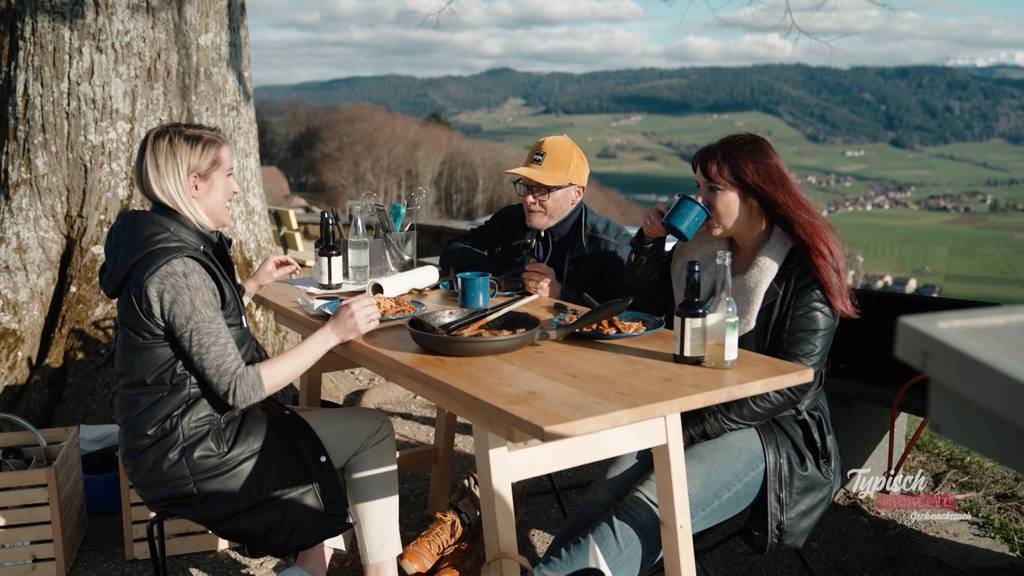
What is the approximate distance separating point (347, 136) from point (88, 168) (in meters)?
36.1

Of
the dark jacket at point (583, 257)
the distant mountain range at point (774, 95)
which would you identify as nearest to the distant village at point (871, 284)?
the dark jacket at point (583, 257)

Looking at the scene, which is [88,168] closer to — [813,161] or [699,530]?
[699,530]

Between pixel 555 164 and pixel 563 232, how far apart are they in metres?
Result: 0.28

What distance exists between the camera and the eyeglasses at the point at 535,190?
11.5 feet

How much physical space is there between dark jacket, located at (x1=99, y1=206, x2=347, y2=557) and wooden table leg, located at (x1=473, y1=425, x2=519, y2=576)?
0.44m

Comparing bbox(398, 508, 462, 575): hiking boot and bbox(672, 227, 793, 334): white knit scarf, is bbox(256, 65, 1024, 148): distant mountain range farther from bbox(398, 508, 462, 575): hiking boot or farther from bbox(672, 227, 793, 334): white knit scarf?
bbox(398, 508, 462, 575): hiking boot

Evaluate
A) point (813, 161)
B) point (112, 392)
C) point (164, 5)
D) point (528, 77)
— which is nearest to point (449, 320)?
point (112, 392)

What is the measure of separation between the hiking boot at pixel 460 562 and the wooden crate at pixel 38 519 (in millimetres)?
1310

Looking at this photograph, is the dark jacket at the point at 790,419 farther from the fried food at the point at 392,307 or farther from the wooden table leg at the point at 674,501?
the fried food at the point at 392,307

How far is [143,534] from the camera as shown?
3.20 metres

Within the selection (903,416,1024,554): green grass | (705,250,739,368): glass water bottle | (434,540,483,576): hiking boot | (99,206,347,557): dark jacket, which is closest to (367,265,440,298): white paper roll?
(99,206,347,557): dark jacket

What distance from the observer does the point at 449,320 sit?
2.66 metres

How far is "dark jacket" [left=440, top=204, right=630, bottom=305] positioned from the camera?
3576mm

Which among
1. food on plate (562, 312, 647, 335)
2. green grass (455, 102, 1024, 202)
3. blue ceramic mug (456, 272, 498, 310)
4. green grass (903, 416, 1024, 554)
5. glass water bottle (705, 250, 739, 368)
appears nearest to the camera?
glass water bottle (705, 250, 739, 368)
